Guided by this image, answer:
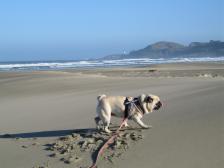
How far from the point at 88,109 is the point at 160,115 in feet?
6.17

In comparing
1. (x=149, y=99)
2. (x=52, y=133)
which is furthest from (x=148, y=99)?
(x=52, y=133)

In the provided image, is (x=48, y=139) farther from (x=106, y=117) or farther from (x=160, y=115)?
(x=160, y=115)

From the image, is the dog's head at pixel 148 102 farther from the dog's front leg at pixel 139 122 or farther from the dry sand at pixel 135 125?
the dry sand at pixel 135 125

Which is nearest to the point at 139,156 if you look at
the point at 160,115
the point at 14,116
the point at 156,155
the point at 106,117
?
the point at 156,155

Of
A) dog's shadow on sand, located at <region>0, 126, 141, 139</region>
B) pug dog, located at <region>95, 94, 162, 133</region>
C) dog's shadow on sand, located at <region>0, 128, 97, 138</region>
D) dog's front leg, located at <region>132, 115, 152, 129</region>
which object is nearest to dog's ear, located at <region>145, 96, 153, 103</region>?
pug dog, located at <region>95, 94, 162, 133</region>

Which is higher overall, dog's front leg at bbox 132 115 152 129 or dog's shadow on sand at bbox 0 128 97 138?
dog's front leg at bbox 132 115 152 129

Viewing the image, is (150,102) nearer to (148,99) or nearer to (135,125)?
(148,99)

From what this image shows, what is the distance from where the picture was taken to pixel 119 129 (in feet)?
24.3

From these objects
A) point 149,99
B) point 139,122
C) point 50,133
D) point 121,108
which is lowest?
point 50,133

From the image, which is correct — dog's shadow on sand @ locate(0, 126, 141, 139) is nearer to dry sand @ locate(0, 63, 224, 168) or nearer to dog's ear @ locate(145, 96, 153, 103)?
dry sand @ locate(0, 63, 224, 168)

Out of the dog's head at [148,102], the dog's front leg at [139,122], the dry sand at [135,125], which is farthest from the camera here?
the dog's head at [148,102]


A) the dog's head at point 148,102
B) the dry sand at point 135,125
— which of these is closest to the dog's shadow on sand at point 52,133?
the dry sand at point 135,125

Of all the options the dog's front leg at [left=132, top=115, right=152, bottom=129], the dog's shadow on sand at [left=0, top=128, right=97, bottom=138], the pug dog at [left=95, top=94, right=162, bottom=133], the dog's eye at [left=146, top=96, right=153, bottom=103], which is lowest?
the dog's shadow on sand at [left=0, top=128, right=97, bottom=138]

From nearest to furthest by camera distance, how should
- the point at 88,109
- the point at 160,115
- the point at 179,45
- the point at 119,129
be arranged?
the point at 119,129
the point at 160,115
the point at 88,109
the point at 179,45
